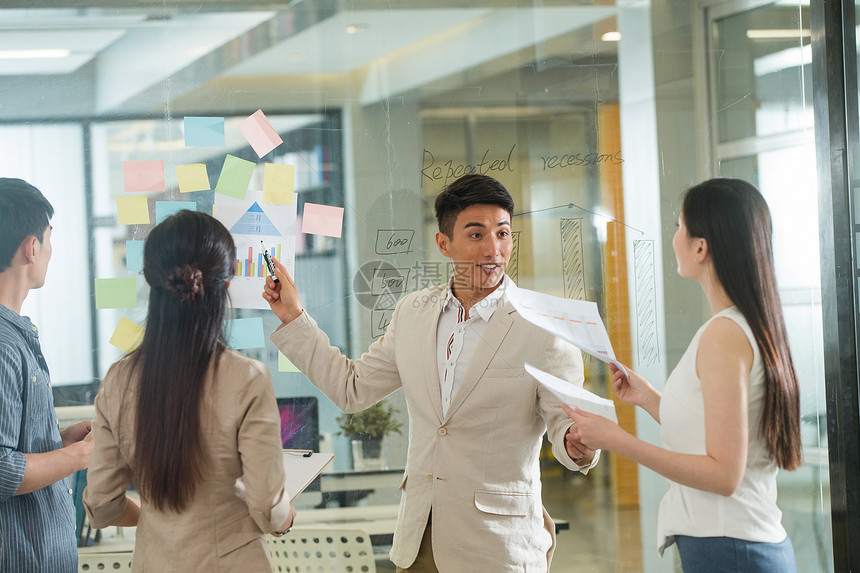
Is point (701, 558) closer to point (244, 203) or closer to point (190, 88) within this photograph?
point (244, 203)

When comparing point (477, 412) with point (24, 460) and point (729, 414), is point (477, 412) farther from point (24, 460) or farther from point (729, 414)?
point (24, 460)

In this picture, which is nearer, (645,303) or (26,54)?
(26,54)

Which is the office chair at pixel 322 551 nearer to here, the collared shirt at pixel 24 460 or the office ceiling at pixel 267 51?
the collared shirt at pixel 24 460

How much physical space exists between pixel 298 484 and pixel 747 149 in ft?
6.48

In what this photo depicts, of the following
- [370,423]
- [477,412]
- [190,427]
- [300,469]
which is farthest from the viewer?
[370,423]

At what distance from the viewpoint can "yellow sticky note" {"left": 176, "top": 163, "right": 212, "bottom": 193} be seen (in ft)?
8.08

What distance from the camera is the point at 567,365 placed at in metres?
1.78

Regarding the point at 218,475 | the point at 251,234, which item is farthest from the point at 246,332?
the point at 218,475

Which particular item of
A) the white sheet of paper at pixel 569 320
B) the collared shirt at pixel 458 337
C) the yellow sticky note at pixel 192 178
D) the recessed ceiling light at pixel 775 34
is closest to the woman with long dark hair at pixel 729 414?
the white sheet of paper at pixel 569 320

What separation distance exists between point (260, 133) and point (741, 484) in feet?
6.01

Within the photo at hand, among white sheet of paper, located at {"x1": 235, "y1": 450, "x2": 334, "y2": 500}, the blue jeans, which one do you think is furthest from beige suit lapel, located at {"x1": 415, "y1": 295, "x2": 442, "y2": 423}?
the blue jeans

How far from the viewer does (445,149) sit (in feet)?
8.48

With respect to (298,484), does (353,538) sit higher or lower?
lower

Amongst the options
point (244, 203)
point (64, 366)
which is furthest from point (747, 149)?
point (64, 366)
